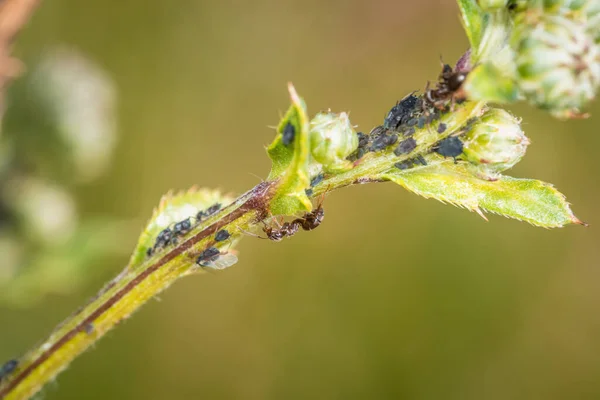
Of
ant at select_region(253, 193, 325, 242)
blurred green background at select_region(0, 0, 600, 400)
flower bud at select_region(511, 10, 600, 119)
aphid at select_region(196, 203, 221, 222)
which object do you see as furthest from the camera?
blurred green background at select_region(0, 0, 600, 400)

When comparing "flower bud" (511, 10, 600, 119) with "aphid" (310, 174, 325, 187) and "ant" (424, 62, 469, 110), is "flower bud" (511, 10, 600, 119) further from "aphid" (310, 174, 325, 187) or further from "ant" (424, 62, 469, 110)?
"aphid" (310, 174, 325, 187)

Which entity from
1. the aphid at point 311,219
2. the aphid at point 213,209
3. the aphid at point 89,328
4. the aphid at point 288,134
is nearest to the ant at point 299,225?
the aphid at point 311,219

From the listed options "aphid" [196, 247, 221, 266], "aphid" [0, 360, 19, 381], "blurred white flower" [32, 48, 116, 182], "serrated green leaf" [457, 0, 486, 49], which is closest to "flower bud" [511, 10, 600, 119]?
"serrated green leaf" [457, 0, 486, 49]

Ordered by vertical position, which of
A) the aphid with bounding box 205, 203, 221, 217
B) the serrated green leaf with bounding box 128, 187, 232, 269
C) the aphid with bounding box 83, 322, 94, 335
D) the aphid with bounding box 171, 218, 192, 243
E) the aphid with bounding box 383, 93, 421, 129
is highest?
the serrated green leaf with bounding box 128, 187, 232, 269

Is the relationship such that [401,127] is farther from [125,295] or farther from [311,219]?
[125,295]

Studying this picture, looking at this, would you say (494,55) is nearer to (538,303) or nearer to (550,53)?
(550,53)

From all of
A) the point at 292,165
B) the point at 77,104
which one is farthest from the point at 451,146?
the point at 77,104
